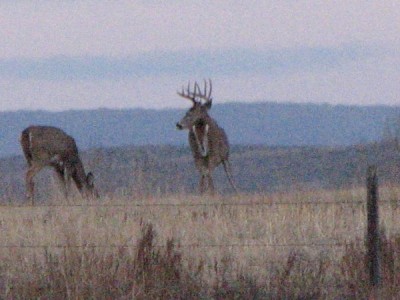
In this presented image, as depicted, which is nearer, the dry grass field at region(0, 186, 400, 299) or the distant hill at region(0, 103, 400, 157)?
the dry grass field at region(0, 186, 400, 299)

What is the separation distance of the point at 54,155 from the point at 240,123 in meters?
56.7

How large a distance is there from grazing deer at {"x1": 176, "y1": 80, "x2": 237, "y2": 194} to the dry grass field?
7266 mm

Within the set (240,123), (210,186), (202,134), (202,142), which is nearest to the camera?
(210,186)

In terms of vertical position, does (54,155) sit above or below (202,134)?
below

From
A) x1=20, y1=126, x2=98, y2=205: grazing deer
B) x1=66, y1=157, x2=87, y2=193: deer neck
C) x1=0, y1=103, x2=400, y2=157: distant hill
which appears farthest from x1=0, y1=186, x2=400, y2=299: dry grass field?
x1=0, y1=103, x2=400, y2=157: distant hill

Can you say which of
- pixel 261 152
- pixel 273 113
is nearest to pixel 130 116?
pixel 273 113

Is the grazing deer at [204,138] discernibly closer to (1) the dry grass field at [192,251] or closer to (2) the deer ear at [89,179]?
(2) the deer ear at [89,179]

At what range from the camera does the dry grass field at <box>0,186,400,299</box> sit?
13.3m

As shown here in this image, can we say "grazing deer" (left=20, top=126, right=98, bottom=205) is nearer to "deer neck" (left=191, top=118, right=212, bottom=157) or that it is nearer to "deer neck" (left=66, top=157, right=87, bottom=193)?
"deer neck" (left=66, top=157, right=87, bottom=193)

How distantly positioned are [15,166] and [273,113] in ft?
127

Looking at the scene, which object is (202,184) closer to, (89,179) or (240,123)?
(89,179)

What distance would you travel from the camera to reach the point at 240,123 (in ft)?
273

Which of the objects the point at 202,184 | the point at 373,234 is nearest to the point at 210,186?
the point at 202,184

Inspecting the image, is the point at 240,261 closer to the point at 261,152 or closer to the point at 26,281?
the point at 26,281
